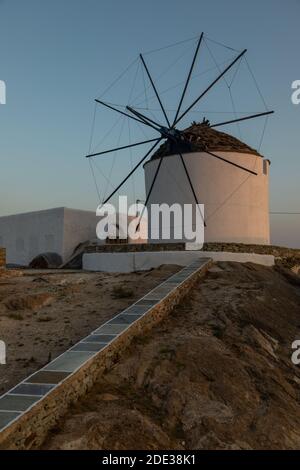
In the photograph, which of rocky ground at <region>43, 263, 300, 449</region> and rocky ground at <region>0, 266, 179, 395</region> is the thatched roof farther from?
rocky ground at <region>43, 263, 300, 449</region>

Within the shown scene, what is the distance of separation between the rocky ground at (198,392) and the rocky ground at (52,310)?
201cm

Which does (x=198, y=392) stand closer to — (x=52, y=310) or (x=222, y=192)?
(x=52, y=310)

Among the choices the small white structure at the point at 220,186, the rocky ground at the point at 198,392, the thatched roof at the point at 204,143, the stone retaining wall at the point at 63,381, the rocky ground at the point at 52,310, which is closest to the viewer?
the stone retaining wall at the point at 63,381

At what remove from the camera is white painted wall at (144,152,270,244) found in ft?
87.3

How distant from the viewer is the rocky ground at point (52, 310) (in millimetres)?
10648

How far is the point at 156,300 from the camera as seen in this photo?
13312mm

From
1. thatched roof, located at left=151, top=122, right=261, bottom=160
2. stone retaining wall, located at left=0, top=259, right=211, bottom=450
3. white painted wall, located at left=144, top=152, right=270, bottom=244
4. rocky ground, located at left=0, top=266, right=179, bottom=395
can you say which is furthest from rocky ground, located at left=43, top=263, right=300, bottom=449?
thatched roof, located at left=151, top=122, right=261, bottom=160

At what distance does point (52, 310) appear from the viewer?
579 inches

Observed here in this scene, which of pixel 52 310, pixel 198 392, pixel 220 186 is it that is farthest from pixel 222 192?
pixel 198 392

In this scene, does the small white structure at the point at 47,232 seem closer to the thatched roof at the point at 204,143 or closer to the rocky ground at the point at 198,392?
the thatched roof at the point at 204,143

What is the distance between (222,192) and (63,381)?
67.0ft

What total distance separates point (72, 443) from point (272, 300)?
11749mm

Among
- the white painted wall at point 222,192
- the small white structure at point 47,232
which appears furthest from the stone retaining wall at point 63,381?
the small white structure at point 47,232

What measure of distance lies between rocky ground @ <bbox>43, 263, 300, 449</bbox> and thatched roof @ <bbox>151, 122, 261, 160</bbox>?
1455 centimetres
